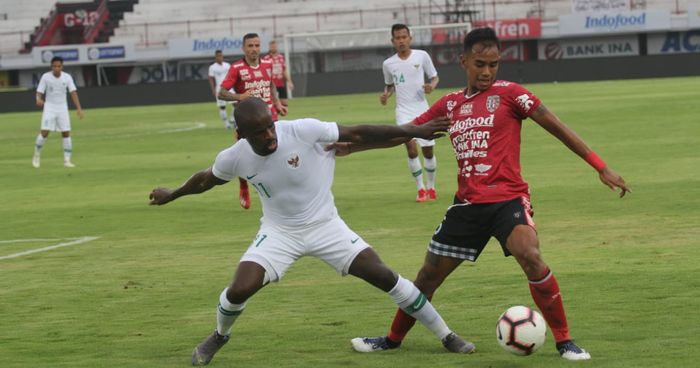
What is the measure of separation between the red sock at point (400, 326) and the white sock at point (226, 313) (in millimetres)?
1082

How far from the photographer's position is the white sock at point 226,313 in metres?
8.27

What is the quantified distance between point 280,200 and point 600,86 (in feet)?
153

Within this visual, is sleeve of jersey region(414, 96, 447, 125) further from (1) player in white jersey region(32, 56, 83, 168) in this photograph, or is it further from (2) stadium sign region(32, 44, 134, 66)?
(2) stadium sign region(32, 44, 134, 66)

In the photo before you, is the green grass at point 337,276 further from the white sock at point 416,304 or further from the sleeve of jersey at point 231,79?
the sleeve of jersey at point 231,79

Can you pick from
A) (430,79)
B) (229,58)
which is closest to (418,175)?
(430,79)

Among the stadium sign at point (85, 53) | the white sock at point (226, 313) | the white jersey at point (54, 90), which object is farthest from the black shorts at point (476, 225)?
the stadium sign at point (85, 53)

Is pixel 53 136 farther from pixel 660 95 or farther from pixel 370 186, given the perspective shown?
pixel 370 186

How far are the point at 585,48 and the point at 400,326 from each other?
58.9m

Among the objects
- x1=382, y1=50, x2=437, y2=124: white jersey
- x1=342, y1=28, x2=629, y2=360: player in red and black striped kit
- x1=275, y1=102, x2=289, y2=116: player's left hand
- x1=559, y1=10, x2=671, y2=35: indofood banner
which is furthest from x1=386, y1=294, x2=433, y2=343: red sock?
x1=559, y1=10, x2=671, y2=35: indofood banner

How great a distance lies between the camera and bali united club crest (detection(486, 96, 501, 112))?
833cm


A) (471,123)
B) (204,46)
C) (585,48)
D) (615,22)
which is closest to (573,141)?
(471,123)

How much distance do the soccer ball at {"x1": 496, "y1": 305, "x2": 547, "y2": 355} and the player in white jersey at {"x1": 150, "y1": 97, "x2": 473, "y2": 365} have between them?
0.42 metres

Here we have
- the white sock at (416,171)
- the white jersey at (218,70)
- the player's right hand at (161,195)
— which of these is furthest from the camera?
the white jersey at (218,70)

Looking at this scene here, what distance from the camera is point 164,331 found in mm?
9844
